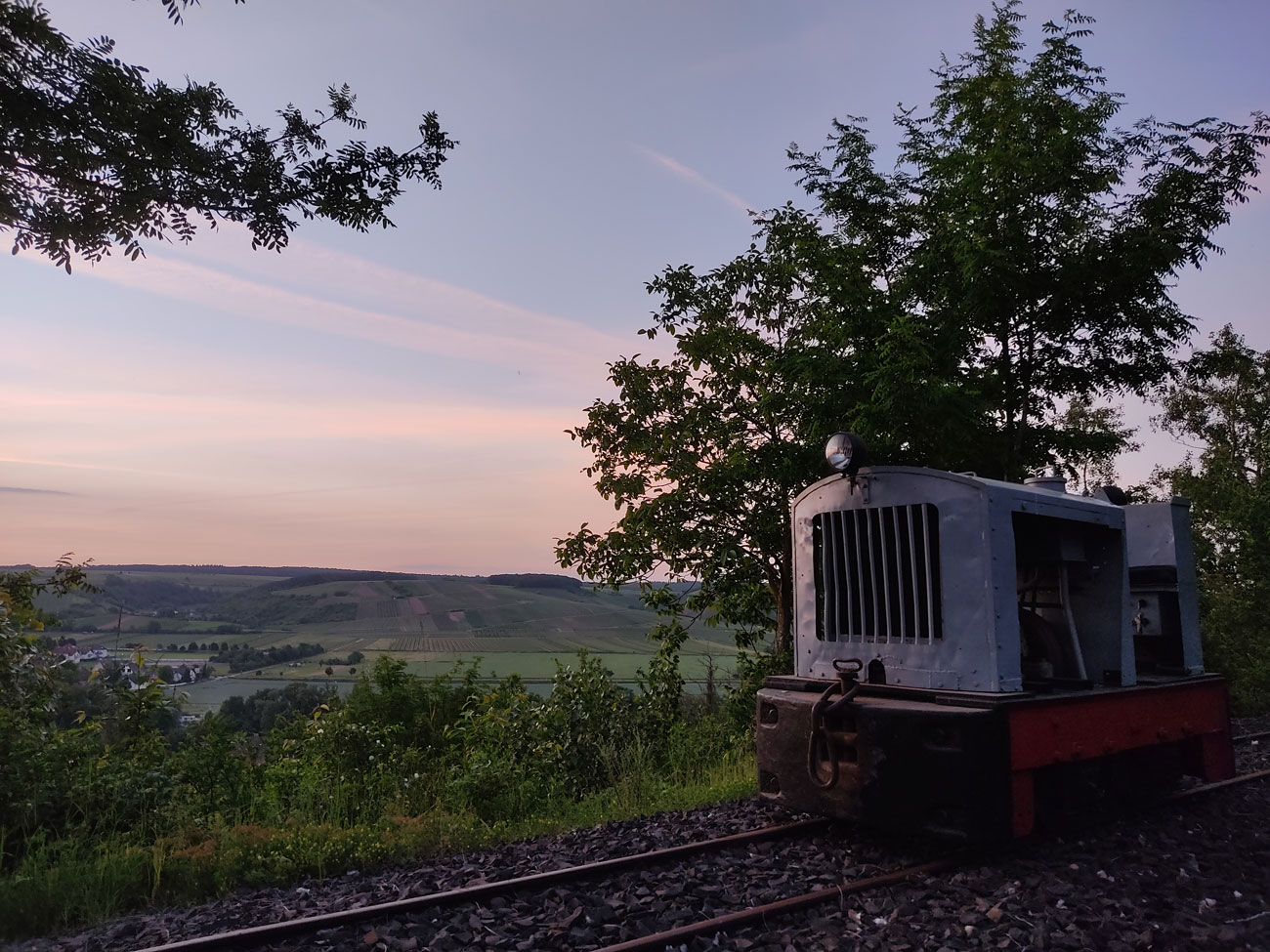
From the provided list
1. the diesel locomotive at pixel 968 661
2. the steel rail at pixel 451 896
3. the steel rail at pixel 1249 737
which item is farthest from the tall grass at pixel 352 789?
the steel rail at pixel 1249 737

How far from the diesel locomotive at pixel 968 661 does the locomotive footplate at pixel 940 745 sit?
0.5 inches

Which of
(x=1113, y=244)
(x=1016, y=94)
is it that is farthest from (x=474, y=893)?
(x=1016, y=94)

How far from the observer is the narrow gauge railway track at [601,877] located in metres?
3.99

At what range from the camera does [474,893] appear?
4551 mm

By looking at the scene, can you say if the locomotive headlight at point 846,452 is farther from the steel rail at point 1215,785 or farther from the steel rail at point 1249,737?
the steel rail at point 1249,737

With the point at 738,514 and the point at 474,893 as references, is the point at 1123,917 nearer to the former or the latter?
the point at 474,893

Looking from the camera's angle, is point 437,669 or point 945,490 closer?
point 945,490

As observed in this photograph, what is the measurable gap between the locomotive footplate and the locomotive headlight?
1.51 m

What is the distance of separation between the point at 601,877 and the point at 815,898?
1.25 meters

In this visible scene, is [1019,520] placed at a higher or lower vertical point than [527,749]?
higher

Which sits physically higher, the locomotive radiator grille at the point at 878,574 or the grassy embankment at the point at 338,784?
the locomotive radiator grille at the point at 878,574

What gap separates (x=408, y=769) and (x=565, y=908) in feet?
14.1

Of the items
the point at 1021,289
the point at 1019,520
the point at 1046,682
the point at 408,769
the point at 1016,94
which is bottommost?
the point at 408,769

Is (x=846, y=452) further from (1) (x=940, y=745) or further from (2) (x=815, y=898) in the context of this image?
(2) (x=815, y=898)
